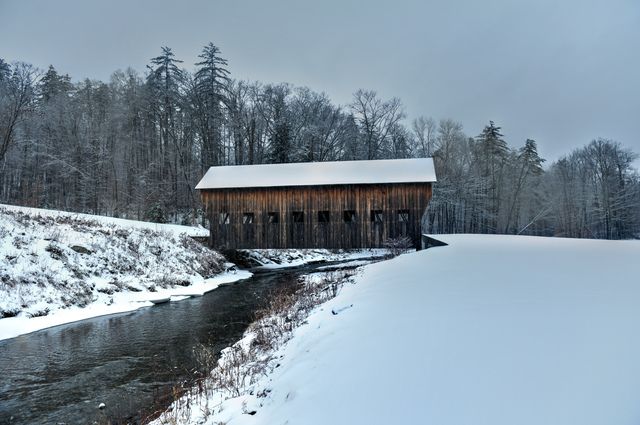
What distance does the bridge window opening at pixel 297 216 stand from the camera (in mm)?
18052

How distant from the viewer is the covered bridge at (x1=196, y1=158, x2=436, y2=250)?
55.8 ft

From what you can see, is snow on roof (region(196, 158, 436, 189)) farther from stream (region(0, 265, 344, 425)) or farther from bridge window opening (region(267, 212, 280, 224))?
stream (region(0, 265, 344, 425))

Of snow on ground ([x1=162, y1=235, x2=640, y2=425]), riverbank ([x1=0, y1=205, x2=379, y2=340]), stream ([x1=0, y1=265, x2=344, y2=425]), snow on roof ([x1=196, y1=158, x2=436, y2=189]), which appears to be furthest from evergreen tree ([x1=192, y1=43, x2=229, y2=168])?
snow on ground ([x1=162, y1=235, x2=640, y2=425])

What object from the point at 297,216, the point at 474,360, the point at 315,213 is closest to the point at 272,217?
the point at 297,216

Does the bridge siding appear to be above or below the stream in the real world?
above

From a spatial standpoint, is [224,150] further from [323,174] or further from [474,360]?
[474,360]

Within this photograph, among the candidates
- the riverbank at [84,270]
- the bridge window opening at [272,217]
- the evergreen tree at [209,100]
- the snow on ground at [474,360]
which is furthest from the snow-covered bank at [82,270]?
the evergreen tree at [209,100]

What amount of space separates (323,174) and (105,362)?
46.0 feet

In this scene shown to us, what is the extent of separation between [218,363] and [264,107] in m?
29.6

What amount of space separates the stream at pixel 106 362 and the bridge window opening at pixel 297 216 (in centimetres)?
873

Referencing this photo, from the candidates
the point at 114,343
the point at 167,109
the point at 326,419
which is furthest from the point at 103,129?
the point at 326,419

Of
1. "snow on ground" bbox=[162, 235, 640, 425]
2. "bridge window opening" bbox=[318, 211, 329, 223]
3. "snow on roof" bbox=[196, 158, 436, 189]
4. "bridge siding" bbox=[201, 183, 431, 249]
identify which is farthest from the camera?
"bridge window opening" bbox=[318, 211, 329, 223]

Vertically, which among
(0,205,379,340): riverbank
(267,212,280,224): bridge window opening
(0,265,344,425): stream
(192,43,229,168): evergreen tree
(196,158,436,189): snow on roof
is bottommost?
(0,265,344,425): stream

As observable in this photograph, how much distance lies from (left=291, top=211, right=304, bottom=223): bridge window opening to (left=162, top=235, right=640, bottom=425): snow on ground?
1367cm
